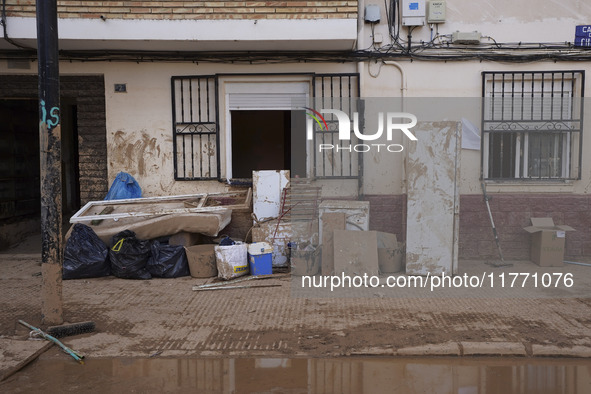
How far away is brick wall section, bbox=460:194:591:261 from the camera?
8.31m

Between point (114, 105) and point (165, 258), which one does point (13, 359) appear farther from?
point (114, 105)

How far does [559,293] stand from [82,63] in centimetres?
763

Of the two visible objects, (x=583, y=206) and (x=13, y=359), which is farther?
(x=583, y=206)

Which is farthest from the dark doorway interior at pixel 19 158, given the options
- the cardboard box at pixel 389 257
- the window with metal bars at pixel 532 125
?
the window with metal bars at pixel 532 125

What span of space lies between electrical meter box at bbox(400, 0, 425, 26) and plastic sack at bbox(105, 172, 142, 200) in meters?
4.99

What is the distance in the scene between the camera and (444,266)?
7.07 metres

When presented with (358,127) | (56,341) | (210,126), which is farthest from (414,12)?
(56,341)

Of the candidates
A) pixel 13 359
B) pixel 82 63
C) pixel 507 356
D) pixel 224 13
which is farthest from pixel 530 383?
pixel 82 63

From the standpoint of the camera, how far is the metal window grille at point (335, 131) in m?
8.31

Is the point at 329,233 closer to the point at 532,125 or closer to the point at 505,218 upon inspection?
the point at 505,218

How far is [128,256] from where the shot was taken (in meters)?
7.07

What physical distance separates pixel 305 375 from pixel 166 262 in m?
3.59

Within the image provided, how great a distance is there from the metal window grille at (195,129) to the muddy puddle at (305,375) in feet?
14.5

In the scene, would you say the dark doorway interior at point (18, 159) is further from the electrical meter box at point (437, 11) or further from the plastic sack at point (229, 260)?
the electrical meter box at point (437, 11)
